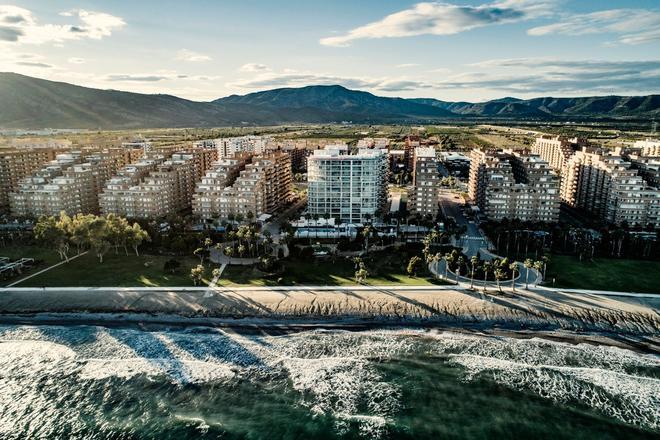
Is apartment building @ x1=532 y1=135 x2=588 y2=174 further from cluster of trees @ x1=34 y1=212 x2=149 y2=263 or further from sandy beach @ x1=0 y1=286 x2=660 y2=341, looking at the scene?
cluster of trees @ x1=34 y1=212 x2=149 y2=263

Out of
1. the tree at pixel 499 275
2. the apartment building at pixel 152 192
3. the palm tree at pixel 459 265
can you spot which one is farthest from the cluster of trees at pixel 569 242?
the apartment building at pixel 152 192

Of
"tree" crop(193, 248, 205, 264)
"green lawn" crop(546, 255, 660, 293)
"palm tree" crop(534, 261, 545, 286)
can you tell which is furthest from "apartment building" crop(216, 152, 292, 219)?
"green lawn" crop(546, 255, 660, 293)

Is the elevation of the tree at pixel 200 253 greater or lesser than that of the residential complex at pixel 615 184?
lesser

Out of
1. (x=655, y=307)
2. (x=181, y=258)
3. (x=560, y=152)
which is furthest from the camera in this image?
(x=560, y=152)

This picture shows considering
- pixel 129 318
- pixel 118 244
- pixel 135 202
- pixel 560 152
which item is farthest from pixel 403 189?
pixel 129 318

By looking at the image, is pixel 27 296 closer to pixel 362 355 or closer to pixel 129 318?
pixel 129 318

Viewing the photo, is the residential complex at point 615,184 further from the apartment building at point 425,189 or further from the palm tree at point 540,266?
the palm tree at point 540,266
